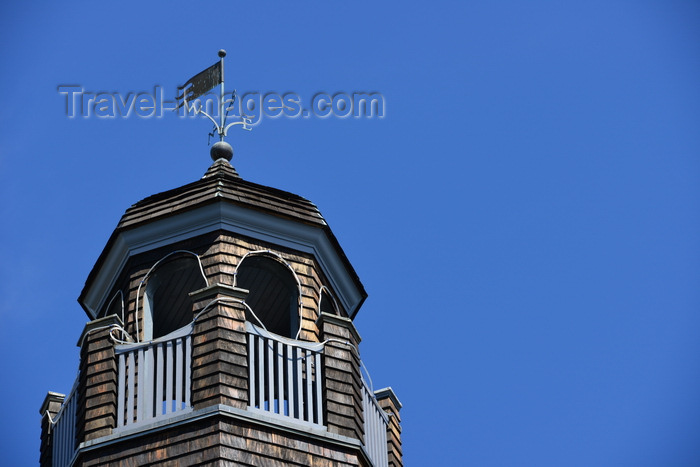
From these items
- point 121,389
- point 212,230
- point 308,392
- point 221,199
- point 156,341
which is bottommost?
point 308,392

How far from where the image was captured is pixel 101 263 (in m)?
21.1

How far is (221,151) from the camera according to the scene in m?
22.5

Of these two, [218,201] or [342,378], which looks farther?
[218,201]

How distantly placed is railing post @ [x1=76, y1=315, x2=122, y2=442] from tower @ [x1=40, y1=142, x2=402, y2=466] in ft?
0.06

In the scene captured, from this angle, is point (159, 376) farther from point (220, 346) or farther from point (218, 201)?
point (218, 201)

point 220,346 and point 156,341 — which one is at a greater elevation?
point 156,341

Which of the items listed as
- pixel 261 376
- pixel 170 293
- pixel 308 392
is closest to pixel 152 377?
pixel 261 376

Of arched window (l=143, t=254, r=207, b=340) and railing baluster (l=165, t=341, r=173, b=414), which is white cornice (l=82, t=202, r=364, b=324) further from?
railing baluster (l=165, t=341, r=173, b=414)

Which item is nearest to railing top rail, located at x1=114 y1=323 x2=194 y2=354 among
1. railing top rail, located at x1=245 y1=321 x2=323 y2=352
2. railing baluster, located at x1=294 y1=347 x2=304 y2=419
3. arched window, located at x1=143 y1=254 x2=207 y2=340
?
railing top rail, located at x1=245 y1=321 x2=323 y2=352

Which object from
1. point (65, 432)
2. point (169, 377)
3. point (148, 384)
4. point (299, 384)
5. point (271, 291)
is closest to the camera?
Answer: point (169, 377)

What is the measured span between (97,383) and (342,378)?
302 cm

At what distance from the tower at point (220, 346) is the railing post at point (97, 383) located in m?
0.02

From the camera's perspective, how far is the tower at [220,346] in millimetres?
17844

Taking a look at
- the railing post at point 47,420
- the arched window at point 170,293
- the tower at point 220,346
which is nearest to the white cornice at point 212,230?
the tower at point 220,346
